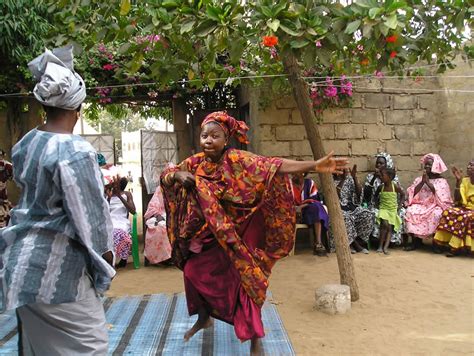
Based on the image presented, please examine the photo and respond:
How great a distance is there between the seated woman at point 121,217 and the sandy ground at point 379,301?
0.29 metres

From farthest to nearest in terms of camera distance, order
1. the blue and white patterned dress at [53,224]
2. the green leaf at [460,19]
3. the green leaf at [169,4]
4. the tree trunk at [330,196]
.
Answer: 1. the tree trunk at [330,196]
2. the green leaf at [460,19]
3. the green leaf at [169,4]
4. the blue and white patterned dress at [53,224]

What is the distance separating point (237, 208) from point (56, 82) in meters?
1.75

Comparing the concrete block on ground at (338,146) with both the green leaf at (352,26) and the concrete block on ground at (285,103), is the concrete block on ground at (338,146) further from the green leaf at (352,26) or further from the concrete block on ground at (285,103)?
the green leaf at (352,26)

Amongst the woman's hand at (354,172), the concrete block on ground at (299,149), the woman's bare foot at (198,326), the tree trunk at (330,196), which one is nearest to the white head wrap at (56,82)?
the woman's bare foot at (198,326)

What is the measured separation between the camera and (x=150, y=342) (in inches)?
140

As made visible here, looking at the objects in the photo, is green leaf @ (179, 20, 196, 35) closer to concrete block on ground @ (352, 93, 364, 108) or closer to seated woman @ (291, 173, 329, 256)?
seated woman @ (291, 173, 329, 256)

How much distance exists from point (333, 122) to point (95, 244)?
20.9 ft

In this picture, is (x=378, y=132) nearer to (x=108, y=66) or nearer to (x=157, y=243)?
(x=157, y=243)

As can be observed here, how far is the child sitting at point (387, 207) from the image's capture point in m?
6.99

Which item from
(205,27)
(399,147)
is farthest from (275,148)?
(205,27)

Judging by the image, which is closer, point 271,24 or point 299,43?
point 271,24

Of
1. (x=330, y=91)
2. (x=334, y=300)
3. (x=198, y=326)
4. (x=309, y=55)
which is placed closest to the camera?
(x=309, y=55)

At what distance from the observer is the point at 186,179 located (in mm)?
3238

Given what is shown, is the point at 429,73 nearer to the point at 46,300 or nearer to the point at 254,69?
the point at 254,69
